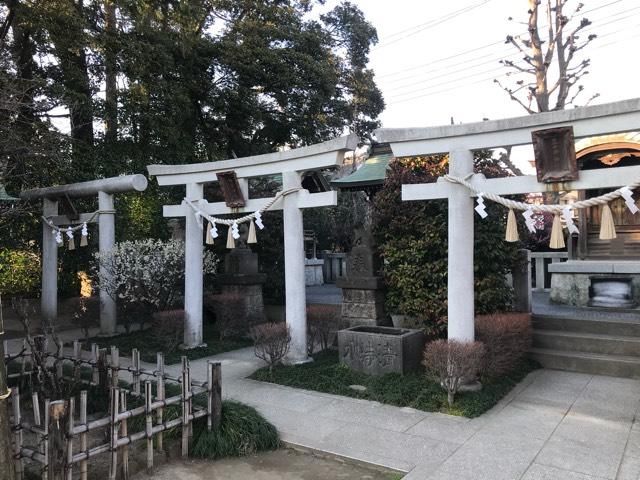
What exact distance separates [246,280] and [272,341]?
423cm

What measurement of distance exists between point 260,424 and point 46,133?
9.87m

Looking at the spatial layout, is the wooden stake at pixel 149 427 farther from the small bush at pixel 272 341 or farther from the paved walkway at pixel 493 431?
the small bush at pixel 272 341

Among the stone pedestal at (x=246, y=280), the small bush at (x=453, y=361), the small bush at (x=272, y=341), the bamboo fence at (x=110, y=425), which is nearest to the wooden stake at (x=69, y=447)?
the bamboo fence at (x=110, y=425)

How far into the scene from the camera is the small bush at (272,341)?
7.48 m

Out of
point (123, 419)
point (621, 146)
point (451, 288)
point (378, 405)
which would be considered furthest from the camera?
point (621, 146)

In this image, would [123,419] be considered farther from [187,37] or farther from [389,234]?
[187,37]

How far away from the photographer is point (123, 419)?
420cm

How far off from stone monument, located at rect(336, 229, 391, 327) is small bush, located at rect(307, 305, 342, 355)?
33 centimetres

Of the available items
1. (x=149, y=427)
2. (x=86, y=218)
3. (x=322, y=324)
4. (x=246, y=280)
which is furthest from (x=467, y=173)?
(x=86, y=218)

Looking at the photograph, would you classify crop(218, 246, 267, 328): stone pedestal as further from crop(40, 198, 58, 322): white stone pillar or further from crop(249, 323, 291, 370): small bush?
crop(40, 198, 58, 322): white stone pillar

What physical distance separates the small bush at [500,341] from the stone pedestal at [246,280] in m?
5.98

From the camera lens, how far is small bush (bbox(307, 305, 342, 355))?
8.66m

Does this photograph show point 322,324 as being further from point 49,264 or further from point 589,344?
point 49,264

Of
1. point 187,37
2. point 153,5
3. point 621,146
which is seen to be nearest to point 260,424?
point 621,146
